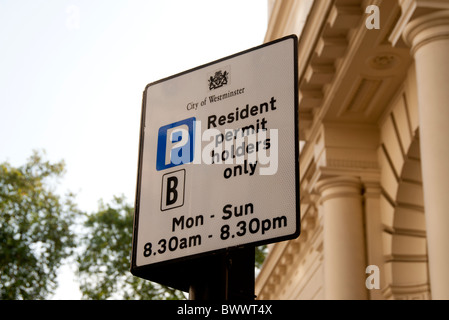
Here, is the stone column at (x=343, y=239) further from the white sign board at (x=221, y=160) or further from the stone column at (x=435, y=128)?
the white sign board at (x=221, y=160)

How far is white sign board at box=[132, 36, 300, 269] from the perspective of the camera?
2855 mm

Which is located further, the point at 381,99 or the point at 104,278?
the point at 104,278

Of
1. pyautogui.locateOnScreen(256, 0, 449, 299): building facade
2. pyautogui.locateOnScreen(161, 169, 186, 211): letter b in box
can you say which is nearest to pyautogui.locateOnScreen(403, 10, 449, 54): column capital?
pyautogui.locateOnScreen(256, 0, 449, 299): building facade

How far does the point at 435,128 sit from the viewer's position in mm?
9672

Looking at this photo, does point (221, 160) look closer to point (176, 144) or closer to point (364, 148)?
point (176, 144)

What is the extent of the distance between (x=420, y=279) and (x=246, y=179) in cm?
1277

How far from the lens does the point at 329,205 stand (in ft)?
50.9

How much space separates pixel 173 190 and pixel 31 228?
110 feet

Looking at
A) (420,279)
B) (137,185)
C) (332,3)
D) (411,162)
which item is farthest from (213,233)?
(420,279)

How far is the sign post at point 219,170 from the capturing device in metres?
2.86

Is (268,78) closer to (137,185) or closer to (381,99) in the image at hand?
(137,185)

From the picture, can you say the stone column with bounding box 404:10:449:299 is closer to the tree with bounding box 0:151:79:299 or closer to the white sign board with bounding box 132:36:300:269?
the white sign board with bounding box 132:36:300:269

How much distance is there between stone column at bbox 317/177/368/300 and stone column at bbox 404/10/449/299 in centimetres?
498

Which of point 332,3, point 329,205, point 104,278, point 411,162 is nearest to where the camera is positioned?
point 332,3
